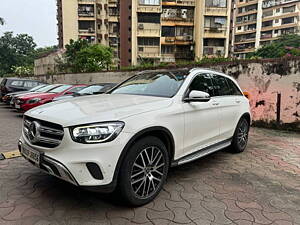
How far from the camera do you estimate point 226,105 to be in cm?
371

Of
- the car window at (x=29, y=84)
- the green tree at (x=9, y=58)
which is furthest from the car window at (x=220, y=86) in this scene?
the green tree at (x=9, y=58)

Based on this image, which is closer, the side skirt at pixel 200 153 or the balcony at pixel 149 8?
the side skirt at pixel 200 153

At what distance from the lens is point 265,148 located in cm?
475

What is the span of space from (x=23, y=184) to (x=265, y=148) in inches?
178

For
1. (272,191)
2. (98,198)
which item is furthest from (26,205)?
(272,191)

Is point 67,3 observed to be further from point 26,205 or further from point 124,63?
point 26,205

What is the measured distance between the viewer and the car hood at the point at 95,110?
211 cm

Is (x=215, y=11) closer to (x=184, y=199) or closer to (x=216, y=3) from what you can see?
(x=216, y=3)

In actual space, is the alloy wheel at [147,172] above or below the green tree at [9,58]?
below

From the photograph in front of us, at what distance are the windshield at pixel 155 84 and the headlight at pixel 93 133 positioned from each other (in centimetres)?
108

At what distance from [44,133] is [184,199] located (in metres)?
1.73

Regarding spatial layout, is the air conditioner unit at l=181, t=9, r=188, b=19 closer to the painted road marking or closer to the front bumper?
the painted road marking

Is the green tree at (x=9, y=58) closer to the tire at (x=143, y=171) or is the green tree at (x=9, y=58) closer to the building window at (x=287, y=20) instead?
the tire at (x=143, y=171)

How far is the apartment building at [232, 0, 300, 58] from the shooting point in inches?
1976
